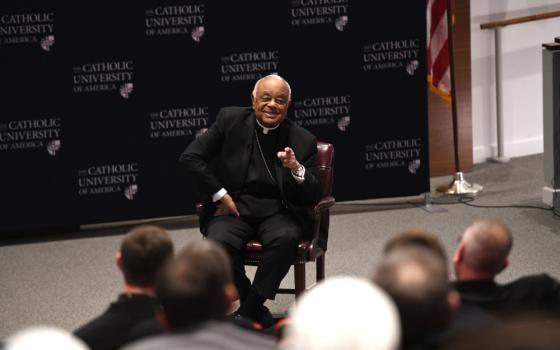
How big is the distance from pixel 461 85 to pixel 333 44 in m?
1.67

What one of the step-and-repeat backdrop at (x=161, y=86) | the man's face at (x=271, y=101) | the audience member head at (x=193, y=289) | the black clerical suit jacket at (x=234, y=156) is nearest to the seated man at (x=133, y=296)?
the audience member head at (x=193, y=289)

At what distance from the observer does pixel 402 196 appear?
24.7 feet

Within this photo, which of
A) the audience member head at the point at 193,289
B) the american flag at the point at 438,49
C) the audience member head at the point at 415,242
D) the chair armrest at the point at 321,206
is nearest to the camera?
the audience member head at the point at 193,289

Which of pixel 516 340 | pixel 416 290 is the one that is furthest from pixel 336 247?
pixel 516 340

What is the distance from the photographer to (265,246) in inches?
199

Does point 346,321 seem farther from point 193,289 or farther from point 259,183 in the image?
point 259,183

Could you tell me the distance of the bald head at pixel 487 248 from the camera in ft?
10.8

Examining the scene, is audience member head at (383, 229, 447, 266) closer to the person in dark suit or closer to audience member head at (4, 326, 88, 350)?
audience member head at (4, 326, 88, 350)

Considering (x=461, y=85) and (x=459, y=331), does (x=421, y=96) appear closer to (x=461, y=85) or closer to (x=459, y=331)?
(x=461, y=85)

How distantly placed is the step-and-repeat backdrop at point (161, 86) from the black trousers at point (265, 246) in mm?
2024

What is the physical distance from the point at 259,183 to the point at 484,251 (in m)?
2.23

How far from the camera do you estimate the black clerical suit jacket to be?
17.4 feet

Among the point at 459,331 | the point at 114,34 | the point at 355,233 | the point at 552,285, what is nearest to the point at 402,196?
the point at 355,233

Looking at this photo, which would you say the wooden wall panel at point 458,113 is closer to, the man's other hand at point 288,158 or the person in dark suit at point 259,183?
the person in dark suit at point 259,183
